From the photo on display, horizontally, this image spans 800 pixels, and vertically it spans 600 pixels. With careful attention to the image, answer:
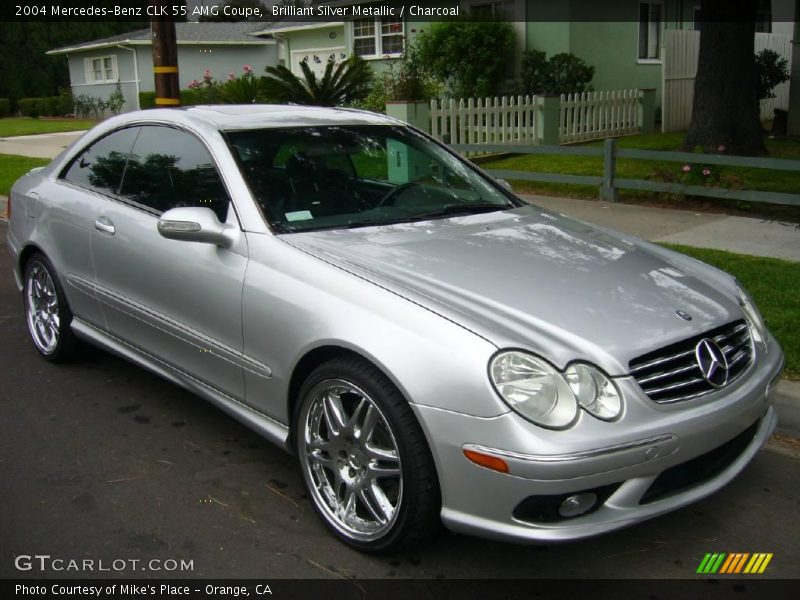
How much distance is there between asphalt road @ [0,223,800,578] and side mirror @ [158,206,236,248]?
1.11m

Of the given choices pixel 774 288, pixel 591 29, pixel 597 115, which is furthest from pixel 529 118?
pixel 774 288

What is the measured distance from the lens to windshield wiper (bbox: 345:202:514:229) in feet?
13.5

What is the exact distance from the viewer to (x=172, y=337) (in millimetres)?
4238

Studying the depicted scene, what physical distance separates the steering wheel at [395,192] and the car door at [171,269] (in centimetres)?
80

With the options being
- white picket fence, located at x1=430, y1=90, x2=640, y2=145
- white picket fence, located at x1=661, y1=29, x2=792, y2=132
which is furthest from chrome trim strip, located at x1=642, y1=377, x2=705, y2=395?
white picket fence, located at x1=661, y1=29, x2=792, y2=132

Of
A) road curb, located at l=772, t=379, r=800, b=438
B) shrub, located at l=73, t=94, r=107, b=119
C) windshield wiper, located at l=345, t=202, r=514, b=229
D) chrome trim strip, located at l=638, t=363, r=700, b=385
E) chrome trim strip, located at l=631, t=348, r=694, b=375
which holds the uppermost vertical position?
shrub, located at l=73, t=94, r=107, b=119

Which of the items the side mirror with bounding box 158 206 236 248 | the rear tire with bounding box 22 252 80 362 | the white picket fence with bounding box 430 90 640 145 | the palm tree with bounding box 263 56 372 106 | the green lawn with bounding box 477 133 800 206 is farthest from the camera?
the palm tree with bounding box 263 56 372 106

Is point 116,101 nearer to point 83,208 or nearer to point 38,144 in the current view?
point 38,144

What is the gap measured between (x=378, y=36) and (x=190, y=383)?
20001mm

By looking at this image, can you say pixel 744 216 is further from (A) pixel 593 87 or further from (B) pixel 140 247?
(A) pixel 593 87

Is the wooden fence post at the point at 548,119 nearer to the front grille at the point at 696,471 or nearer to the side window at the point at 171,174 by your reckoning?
the side window at the point at 171,174

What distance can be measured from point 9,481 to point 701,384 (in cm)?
307

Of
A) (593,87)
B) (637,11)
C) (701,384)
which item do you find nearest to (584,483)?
(701,384)

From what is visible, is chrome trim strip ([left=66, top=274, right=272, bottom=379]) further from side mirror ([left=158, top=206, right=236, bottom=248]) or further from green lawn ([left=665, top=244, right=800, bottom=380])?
green lawn ([left=665, top=244, right=800, bottom=380])
